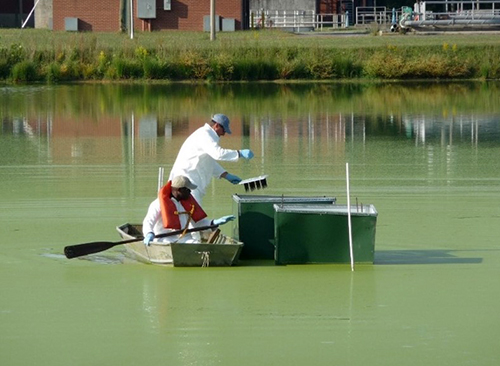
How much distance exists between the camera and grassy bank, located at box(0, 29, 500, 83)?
3616 cm

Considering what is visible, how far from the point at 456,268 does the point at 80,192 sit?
253 inches

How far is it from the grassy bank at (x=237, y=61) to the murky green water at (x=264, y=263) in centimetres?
996

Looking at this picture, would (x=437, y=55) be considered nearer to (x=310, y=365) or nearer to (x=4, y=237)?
(x=4, y=237)

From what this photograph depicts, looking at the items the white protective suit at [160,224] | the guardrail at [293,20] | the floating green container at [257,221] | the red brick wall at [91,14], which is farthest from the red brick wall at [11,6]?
the white protective suit at [160,224]

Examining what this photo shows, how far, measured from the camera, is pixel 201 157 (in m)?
11.9

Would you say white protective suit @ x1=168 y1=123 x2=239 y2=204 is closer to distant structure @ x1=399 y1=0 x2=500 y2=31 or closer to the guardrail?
distant structure @ x1=399 y1=0 x2=500 y2=31

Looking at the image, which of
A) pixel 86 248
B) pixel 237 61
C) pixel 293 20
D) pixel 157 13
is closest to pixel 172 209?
pixel 86 248

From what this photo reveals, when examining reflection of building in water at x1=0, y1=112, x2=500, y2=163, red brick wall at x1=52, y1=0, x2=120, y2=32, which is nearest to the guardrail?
red brick wall at x1=52, y1=0, x2=120, y2=32

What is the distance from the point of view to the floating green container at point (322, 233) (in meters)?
11.3

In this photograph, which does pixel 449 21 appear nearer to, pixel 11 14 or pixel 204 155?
pixel 11 14

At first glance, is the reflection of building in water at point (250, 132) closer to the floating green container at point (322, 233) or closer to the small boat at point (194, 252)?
the small boat at point (194, 252)

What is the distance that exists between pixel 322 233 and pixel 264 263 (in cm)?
78

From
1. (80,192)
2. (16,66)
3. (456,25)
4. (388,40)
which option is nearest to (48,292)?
(80,192)

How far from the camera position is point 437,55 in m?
37.9
